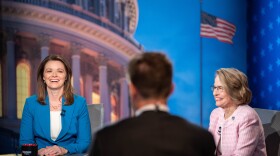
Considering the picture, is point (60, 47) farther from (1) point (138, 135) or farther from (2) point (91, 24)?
(1) point (138, 135)

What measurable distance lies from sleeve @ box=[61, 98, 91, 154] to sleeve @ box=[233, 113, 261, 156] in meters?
0.96

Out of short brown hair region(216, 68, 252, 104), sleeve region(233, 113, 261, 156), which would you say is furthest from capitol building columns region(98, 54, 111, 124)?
sleeve region(233, 113, 261, 156)

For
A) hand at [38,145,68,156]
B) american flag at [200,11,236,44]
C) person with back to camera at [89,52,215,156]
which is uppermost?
american flag at [200,11,236,44]

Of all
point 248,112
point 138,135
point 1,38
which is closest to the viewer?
point 138,135

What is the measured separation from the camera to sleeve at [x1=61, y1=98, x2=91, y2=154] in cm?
Result: 282

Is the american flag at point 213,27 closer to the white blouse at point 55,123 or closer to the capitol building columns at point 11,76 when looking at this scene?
the capitol building columns at point 11,76

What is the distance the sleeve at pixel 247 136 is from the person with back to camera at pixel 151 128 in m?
1.28

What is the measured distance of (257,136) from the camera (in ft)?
8.83

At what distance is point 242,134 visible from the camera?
2646 mm

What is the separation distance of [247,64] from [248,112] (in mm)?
3294

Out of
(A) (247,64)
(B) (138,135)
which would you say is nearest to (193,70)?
(A) (247,64)

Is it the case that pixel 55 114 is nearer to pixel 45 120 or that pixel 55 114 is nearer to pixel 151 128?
pixel 45 120

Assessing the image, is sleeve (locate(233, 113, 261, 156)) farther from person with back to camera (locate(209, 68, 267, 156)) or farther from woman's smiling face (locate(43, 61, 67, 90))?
woman's smiling face (locate(43, 61, 67, 90))

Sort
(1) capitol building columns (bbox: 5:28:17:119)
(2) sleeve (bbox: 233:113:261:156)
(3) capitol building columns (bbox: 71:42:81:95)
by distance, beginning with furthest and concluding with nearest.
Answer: (3) capitol building columns (bbox: 71:42:81:95) < (1) capitol building columns (bbox: 5:28:17:119) < (2) sleeve (bbox: 233:113:261:156)
